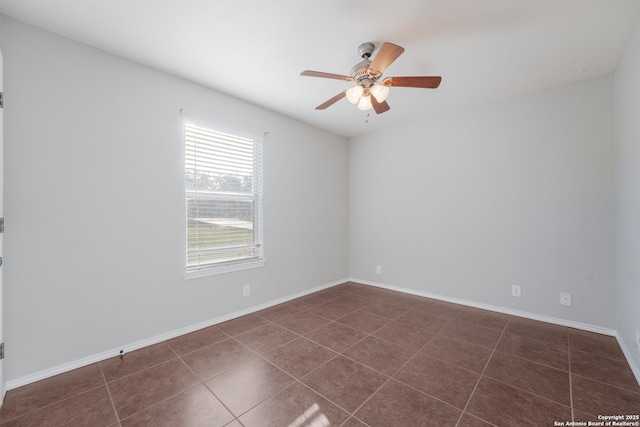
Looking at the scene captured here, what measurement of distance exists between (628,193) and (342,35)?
261cm

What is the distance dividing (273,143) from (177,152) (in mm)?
1249

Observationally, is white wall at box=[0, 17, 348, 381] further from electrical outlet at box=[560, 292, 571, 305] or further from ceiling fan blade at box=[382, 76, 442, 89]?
electrical outlet at box=[560, 292, 571, 305]

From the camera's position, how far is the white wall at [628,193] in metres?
1.99

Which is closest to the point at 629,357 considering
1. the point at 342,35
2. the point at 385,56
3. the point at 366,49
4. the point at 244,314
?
the point at 385,56

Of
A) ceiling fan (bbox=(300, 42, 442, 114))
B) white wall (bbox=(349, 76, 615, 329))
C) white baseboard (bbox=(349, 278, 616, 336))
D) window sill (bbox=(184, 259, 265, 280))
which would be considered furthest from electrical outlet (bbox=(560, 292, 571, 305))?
window sill (bbox=(184, 259, 265, 280))

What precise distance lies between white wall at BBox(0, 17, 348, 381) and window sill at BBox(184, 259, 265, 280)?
7 cm

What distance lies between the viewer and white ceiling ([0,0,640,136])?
181 centimetres

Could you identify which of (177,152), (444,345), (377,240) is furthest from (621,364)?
(177,152)

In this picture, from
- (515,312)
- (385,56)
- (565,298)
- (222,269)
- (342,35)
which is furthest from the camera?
(515,312)

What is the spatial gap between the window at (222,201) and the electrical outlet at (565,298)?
3371 millimetres

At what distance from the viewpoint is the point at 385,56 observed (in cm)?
185

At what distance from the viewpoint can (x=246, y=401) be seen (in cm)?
174

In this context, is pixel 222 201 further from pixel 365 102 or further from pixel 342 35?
pixel 342 35

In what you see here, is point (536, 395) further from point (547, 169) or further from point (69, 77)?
point (69, 77)
